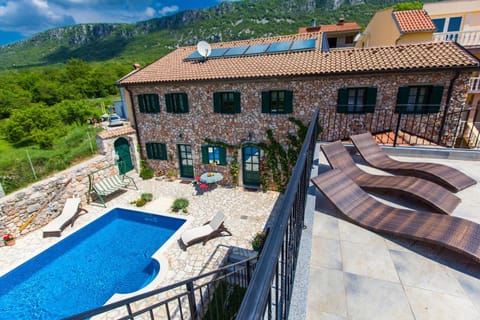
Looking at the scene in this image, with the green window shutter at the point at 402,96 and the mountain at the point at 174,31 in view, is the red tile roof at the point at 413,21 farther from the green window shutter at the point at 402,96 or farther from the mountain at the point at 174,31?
the mountain at the point at 174,31

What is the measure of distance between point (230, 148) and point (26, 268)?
29.7 ft

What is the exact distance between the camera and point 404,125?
9117 mm

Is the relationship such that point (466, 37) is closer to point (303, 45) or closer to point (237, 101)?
point (303, 45)

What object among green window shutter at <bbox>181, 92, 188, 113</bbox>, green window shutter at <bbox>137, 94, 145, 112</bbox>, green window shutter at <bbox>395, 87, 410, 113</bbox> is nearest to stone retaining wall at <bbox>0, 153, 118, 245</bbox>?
green window shutter at <bbox>137, 94, 145, 112</bbox>

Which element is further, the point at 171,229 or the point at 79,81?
the point at 79,81

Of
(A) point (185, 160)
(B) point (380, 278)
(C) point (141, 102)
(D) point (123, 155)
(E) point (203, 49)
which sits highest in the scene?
(E) point (203, 49)

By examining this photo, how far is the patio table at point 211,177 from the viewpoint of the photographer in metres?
11.9

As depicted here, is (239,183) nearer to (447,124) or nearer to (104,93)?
(447,124)

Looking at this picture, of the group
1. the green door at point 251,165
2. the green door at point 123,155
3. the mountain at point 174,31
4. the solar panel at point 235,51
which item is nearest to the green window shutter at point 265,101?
the green door at point 251,165

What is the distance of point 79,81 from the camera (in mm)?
32156

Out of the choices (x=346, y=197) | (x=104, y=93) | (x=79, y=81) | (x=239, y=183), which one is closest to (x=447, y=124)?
(x=346, y=197)

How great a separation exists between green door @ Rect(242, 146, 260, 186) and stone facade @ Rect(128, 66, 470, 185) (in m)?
0.65

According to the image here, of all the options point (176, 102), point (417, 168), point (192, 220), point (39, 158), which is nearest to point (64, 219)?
point (39, 158)

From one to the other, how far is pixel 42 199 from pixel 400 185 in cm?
1274
